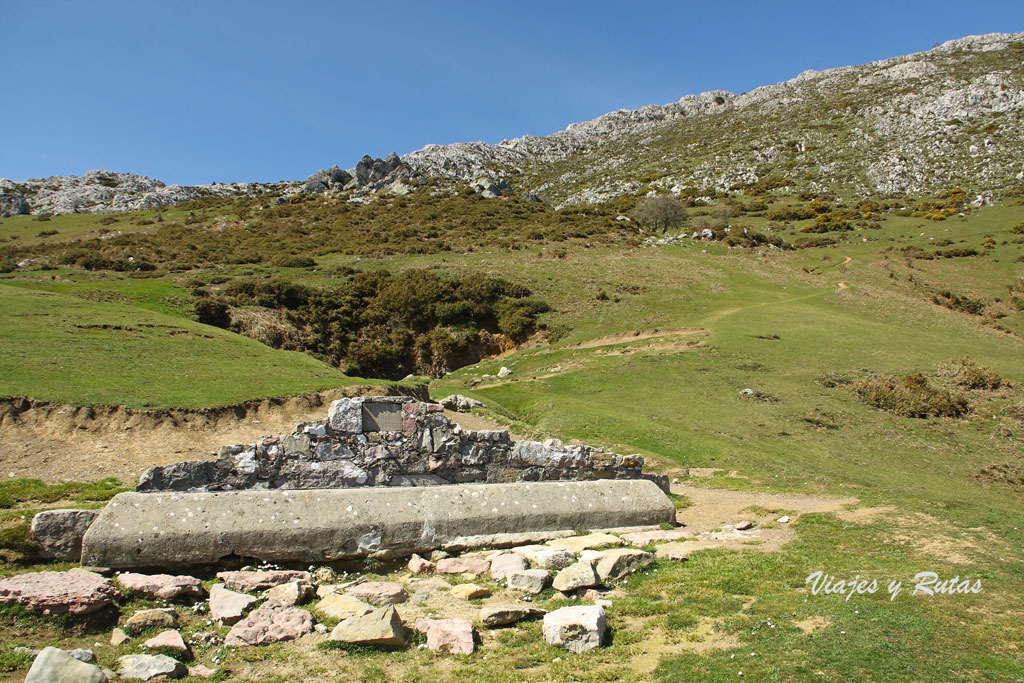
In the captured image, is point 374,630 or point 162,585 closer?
point 374,630

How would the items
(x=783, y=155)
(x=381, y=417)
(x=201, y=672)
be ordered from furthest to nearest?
(x=783, y=155) < (x=381, y=417) < (x=201, y=672)

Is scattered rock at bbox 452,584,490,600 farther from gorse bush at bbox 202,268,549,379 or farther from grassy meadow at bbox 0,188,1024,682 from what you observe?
gorse bush at bbox 202,268,549,379

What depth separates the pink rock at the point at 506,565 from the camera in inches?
354

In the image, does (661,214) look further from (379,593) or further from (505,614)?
(505,614)

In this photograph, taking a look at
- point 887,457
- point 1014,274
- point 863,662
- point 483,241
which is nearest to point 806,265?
point 1014,274

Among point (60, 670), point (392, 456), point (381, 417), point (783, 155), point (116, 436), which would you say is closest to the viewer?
point (60, 670)

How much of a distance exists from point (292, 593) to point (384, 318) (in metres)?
32.7

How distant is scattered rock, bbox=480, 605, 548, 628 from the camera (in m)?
7.16

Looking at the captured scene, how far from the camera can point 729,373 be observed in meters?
30.1

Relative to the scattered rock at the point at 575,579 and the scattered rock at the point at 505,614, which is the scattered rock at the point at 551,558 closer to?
the scattered rock at the point at 575,579

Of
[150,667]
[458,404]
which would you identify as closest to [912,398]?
[458,404]

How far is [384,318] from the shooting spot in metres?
39.5

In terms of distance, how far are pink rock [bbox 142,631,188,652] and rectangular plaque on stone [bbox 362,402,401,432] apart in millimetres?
7068

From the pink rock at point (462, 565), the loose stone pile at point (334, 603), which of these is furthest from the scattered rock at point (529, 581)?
the pink rock at point (462, 565)
